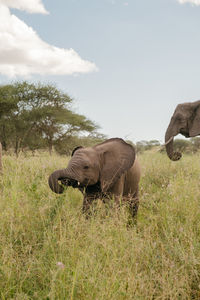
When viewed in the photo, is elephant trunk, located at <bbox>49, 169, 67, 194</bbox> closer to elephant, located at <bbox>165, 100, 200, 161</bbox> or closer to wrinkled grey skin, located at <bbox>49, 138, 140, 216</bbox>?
wrinkled grey skin, located at <bbox>49, 138, 140, 216</bbox>

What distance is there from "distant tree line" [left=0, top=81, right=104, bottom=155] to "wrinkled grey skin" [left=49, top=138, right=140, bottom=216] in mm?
18826

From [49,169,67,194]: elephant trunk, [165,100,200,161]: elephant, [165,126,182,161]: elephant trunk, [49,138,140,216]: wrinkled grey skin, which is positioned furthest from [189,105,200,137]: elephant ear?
[49,169,67,194]: elephant trunk

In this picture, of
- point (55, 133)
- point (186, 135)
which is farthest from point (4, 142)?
point (186, 135)

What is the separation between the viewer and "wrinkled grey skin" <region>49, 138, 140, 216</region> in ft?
13.9

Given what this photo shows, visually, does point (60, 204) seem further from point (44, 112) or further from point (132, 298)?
point (44, 112)

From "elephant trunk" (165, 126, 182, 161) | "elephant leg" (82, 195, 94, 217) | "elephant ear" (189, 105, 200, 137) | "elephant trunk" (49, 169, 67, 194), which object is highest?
"elephant ear" (189, 105, 200, 137)

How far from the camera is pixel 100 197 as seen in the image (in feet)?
15.0

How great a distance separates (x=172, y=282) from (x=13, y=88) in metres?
22.7

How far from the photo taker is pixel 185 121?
5844 millimetres

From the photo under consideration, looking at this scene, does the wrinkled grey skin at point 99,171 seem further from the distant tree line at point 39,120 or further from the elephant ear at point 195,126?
the distant tree line at point 39,120

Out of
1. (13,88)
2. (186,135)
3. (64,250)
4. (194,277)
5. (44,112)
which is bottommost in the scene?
(194,277)

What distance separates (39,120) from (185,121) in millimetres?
19286

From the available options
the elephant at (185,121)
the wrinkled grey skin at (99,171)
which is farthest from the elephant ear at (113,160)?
the elephant at (185,121)

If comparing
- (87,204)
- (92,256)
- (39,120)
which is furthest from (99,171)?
(39,120)
